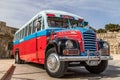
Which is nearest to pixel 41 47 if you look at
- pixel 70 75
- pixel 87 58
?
pixel 70 75

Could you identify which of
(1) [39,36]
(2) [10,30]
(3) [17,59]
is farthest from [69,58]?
(2) [10,30]

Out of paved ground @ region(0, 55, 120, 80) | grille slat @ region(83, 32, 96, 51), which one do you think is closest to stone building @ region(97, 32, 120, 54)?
paved ground @ region(0, 55, 120, 80)

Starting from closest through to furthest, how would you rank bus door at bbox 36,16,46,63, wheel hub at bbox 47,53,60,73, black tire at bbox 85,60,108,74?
wheel hub at bbox 47,53,60,73 → black tire at bbox 85,60,108,74 → bus door at bbox 36,16,46,63

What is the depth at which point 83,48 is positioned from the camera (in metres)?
9.10

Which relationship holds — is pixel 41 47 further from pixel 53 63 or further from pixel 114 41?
pixel 114 41

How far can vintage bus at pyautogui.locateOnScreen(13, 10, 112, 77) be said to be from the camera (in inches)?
345

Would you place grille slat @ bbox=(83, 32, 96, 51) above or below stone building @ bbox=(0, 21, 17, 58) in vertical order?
below

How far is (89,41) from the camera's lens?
9.29 metres

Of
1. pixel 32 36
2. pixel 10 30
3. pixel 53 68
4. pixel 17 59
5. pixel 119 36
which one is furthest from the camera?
pixel 10 30

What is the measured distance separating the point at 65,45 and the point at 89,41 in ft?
3.35

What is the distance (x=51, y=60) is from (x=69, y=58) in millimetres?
965

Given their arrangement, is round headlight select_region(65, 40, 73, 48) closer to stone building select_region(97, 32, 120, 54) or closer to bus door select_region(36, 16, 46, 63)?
bus door select_region(36, 16, 46, 63)

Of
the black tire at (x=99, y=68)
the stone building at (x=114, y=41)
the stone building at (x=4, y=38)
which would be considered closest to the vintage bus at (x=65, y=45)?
the black tire at (x=99, y=68)

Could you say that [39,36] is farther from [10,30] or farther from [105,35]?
[10,30]
